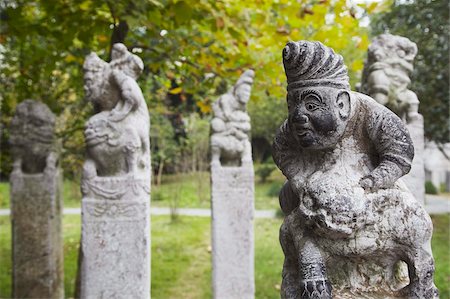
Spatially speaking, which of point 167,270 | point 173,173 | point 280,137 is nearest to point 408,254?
point 280,137

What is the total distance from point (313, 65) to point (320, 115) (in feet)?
0.63

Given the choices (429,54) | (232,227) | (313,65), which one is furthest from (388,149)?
(429,54)

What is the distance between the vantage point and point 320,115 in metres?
1.80

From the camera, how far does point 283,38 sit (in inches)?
200

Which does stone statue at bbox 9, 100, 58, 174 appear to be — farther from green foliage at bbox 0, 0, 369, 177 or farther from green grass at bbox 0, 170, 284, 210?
green grass at bbox 0, 170, 284, 210

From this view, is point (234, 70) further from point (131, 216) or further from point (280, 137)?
point (280, 137)

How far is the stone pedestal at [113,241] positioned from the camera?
3834 mm

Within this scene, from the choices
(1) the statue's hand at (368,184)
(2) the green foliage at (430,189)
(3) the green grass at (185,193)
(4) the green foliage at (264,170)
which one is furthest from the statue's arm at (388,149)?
(2) the green foliage at (430,189)

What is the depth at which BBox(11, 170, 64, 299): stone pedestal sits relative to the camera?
5.32 metres

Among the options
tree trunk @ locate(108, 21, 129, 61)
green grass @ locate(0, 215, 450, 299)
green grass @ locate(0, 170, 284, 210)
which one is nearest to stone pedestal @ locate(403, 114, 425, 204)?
green grass @ locate(0, 215, 450, 299)

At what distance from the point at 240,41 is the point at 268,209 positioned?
392 inches

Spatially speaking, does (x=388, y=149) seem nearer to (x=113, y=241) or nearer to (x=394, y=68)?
(x=113, y=241)

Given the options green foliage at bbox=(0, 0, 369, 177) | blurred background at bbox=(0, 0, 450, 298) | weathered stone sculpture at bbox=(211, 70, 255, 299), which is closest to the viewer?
green foliage at bbox=(0, 0, 369, 177)

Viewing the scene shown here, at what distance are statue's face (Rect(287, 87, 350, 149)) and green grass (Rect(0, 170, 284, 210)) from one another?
1258 cm
